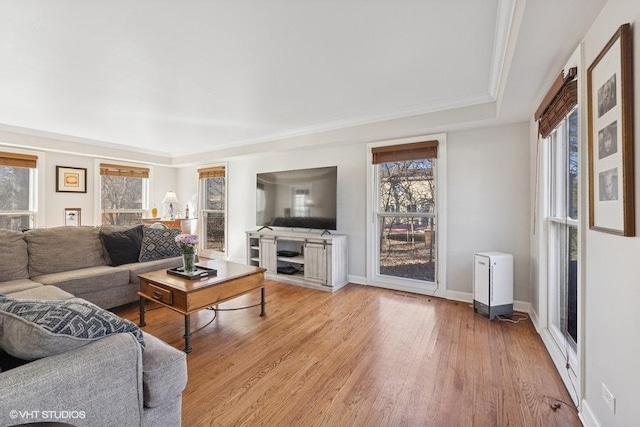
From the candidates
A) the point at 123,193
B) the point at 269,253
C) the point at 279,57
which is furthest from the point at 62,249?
the point at 123,193

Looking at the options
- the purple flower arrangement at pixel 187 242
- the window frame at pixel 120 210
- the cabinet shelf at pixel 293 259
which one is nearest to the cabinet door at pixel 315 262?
the cabinet shelf at pixel 293 259

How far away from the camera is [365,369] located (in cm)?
200

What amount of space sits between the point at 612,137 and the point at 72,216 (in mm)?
6781

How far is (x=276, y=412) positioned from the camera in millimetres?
1581

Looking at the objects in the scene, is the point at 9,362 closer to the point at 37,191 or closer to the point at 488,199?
the point at 488,199

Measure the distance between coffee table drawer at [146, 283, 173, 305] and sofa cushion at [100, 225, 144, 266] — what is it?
0.95m

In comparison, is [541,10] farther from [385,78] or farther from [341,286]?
[341,286]

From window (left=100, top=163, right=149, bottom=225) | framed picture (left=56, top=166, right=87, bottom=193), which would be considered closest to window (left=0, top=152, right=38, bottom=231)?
framed picture (left=56, top=166, right=87, bottom=193)

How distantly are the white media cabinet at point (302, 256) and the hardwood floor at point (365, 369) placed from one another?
79cm

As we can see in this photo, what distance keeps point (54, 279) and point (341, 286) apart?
311 cm

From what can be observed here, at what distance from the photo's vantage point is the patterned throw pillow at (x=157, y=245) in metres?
3.38

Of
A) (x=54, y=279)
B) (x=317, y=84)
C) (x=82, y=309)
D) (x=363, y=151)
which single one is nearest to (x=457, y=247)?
(x=363, y=151)

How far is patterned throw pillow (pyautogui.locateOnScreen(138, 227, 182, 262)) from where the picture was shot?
3.38 m

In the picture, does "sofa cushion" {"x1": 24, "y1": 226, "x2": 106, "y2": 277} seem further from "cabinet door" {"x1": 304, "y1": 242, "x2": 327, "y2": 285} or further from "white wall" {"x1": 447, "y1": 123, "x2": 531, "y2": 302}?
"white wall" {"x1": 447, "y1": 123, "x2": 531, "y2": 302}
